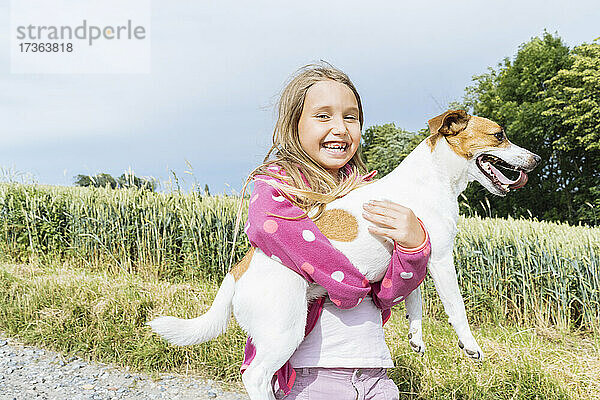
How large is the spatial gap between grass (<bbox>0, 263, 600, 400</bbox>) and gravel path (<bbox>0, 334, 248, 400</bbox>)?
123 millimetres

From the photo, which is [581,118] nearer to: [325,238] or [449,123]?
[449,123]

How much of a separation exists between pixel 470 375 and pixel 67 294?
421 centimetres

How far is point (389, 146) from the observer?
24.1 meters

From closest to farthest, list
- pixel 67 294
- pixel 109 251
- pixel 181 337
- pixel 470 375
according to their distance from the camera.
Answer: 1. pixel 181 337
2. pixel 470 375
3. pixel 67 294
4. pixel 109 251

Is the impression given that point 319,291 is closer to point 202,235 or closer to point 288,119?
point 288,119

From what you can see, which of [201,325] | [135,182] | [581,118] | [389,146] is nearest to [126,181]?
[135,182]

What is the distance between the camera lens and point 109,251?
7.54 meters

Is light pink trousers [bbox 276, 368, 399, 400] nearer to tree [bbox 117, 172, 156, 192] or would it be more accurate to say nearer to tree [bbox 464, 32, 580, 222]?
tree [bbox 117, 172, 156, 192]

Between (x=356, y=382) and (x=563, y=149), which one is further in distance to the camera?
(x=563, y=149)

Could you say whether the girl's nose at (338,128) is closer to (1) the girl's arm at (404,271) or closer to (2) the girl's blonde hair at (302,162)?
(2) the girl's blonde hair at (302,162)

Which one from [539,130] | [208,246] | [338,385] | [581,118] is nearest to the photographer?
[338,385]

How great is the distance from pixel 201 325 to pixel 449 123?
3.70 ft

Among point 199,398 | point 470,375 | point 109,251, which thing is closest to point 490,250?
point 470,375

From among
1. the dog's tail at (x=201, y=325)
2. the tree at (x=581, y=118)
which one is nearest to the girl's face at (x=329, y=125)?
the dog's tail at (x=201, y=325)
